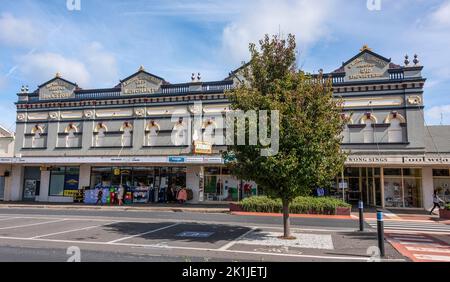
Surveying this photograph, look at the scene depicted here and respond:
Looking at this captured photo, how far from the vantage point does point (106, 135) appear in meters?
29.5

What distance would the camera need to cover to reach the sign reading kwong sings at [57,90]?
31266 mm

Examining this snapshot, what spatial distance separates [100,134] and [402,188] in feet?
Answer: 72.5

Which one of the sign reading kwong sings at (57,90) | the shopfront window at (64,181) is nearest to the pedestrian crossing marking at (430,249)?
the shopfront window at (64,181)

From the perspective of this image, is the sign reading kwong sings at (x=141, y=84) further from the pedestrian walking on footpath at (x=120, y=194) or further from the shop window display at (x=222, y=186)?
the shop window display at (x=222, y=186)

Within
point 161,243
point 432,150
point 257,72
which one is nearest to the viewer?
point 161,243

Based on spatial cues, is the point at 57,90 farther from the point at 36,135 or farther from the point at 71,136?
the point at 71,136

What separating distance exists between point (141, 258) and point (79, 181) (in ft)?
75.1

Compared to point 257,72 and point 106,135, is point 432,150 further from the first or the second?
point 106,135

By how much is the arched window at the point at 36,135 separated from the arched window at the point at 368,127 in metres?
24.9

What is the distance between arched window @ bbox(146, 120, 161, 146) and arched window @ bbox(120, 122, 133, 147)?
1.55 m

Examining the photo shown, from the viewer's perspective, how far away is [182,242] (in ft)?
37.4

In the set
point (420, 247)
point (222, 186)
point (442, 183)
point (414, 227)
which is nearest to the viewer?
point (420, 247)

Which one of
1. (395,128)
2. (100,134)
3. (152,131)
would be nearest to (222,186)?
(152,131)
